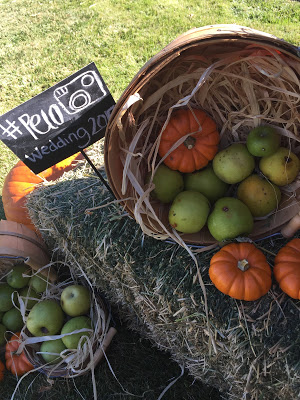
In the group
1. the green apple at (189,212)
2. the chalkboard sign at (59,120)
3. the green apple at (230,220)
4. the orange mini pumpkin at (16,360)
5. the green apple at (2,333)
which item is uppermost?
the chalkboard sign at (59,120)

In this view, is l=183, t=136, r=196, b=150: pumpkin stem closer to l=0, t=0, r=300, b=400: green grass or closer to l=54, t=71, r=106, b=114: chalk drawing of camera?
l=54, t=71, r=106, b=114: chalk drawing of camera

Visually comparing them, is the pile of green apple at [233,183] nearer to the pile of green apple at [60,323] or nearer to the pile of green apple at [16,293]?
the pile of green apple at [60,323]

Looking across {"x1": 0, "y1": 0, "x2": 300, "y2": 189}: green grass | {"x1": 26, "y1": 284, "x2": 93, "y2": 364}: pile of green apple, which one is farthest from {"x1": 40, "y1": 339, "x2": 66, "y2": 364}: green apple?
{"x1": 0, "y1": 0, "x2": 300, "y2": 189}: green grass

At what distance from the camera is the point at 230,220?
1.88 metres

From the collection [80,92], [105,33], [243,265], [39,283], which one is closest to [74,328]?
[39,283]

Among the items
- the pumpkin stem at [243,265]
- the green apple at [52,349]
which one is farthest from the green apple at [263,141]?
the green apple at [52,349]

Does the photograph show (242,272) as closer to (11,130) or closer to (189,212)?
(189,212)

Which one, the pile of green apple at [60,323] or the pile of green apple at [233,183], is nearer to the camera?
the pile of green apple at [233,183]

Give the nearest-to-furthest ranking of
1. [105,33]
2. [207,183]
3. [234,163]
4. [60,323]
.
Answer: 1. [234,163]
2. [207,183]
3. [60,323]
4. [105,33]

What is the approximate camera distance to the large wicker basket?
1.67m

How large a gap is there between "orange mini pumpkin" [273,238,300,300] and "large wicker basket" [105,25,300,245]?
210mm

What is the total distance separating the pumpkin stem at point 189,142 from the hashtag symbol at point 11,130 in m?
0.99

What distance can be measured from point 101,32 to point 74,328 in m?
5.35

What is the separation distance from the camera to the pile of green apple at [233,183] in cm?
193
